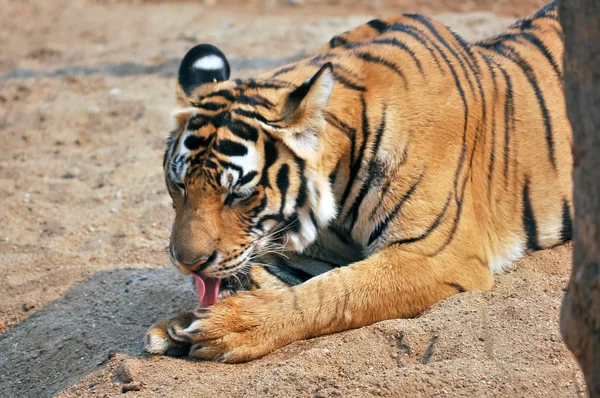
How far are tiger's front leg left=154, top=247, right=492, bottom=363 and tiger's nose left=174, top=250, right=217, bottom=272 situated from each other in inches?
7.1

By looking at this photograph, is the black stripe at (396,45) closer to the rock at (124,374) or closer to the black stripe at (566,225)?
the black stripe at (566,225)

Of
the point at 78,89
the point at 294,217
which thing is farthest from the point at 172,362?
the point at 78,89

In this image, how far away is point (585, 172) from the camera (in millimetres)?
1900

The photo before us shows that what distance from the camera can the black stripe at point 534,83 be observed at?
3.79 m

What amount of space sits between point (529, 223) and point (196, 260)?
165cm

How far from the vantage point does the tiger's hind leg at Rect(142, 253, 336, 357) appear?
3115 millimetres

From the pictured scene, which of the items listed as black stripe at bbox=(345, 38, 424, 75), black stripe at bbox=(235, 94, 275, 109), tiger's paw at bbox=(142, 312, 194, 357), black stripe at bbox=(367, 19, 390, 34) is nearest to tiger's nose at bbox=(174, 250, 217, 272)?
tiger's paw at bbox=(142, 312, 194, 357)

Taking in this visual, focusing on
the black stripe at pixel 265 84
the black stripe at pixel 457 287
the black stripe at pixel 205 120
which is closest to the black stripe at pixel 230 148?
the black stripe at pixel 205 120

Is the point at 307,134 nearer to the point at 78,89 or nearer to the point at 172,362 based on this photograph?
the point at 172,362

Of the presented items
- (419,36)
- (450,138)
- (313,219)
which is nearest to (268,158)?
(313,219)

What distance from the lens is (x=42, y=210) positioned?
16.1 feet

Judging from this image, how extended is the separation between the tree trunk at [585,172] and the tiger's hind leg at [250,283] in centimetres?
160

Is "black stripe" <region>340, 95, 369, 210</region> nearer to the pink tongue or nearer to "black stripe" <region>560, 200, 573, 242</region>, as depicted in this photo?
the pink tongue

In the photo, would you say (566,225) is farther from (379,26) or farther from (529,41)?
(379,26)
